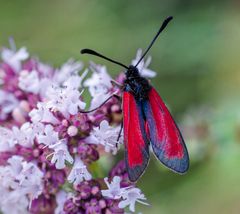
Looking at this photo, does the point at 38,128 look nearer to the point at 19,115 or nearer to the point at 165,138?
the point at 19,115

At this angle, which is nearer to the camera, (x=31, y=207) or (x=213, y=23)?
(x=31, y=207)

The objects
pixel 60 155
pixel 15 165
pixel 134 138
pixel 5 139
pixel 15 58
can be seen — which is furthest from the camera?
pixel 15 58

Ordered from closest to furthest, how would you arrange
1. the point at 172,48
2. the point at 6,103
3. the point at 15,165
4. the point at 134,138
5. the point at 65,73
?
1. the point at 134,138
2. the point at 15,165
3. the point at 65,73
4. the point at 6,103
5. the point at 172,48

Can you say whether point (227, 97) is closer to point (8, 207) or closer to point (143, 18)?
point (143, 18)

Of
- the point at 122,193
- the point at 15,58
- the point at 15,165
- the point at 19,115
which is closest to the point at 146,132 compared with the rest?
the point at 122,193

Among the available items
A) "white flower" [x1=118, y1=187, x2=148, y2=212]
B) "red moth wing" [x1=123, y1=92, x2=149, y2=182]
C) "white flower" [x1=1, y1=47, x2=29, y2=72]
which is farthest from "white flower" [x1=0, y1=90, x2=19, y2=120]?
"white flower" [x1=118, y1=187, x2=148, y2=212]

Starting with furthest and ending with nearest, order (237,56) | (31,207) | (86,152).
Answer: (237,56)
(31,207)
(86,152)

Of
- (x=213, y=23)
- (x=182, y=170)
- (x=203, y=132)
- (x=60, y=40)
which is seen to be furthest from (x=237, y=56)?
(x=182, y=170)
